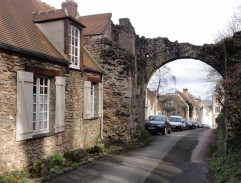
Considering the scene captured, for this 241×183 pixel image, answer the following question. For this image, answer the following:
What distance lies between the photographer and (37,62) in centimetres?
733

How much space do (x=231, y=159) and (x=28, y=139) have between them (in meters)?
6.49

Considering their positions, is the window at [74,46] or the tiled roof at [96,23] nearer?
the window at [74,46]

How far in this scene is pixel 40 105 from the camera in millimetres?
7695

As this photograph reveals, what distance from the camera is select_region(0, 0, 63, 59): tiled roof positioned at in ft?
23.0

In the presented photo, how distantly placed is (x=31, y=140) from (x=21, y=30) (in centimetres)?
370

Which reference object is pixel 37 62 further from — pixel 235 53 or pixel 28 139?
pixel 235 53

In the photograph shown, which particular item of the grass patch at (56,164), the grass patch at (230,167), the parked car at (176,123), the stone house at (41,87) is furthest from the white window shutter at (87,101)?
the parked car at (176,123)

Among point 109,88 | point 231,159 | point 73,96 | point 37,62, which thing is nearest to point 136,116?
point 109,88

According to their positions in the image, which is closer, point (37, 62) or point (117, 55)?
point (37, 62)

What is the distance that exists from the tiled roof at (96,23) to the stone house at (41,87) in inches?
103

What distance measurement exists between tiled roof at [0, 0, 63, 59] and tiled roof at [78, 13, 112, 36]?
11.8 ft

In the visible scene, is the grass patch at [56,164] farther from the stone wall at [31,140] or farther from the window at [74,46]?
the window at [74,46]

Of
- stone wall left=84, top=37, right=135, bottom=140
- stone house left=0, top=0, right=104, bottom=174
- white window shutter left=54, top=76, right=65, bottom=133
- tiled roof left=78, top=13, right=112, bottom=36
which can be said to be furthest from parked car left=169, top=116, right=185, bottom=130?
white window shutter left=54, top=76, right=65, bottom=133

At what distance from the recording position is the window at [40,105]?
7.43 metres
